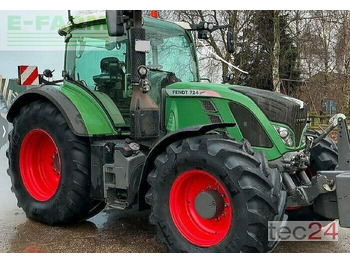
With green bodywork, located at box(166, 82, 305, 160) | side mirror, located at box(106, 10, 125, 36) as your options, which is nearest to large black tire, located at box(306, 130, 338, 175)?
green bodywork, located at box(166, 82, 305, 160)

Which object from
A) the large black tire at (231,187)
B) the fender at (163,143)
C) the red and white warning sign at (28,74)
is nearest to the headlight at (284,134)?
the fender at (163,143)

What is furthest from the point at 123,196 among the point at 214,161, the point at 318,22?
the point at 318,22

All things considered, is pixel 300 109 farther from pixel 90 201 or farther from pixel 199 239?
pixel 90 201

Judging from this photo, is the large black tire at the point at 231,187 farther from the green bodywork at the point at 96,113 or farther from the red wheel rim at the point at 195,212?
the green bodywork at the point at 96,113

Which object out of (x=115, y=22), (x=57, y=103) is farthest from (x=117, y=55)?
(x=115, y=22)

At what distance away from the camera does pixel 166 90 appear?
4.66 metres

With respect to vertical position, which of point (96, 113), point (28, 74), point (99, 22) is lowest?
point (96, 113)

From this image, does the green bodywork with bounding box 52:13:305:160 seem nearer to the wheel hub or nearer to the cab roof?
the cab roof

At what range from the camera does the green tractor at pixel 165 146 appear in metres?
3.57

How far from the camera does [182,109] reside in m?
4.54

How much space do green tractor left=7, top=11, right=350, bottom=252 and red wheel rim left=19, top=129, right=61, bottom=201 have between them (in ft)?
0.05

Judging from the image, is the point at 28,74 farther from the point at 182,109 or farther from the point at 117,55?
the point at 182,109

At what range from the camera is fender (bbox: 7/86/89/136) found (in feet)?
15.4

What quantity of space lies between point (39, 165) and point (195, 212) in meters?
2.48
